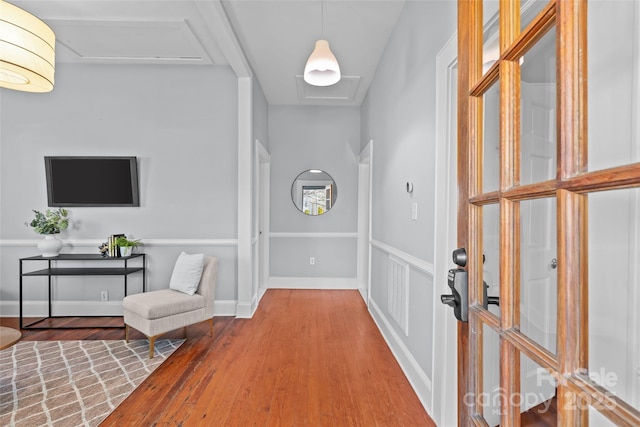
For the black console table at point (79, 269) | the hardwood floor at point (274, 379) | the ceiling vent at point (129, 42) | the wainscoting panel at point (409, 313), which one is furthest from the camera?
the black console table at point (79, 269)

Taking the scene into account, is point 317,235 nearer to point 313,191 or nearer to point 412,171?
point 313,191

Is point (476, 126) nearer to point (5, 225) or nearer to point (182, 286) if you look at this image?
point (182, 286)

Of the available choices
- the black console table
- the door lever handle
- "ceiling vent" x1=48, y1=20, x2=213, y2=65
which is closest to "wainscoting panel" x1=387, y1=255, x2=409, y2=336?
the door lever handle

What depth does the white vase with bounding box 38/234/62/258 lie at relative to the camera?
333cm

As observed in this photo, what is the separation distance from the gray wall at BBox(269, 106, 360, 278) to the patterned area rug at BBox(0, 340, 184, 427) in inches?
92.3

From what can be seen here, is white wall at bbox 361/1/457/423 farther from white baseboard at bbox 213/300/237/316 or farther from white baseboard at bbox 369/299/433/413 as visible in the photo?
white baseboard at bbox 213/300/237/316

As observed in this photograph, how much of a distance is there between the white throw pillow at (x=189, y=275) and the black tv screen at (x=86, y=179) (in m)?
1.16

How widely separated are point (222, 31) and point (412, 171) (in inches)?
76.3

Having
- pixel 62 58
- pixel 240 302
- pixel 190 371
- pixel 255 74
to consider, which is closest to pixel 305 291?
pixel 240 302

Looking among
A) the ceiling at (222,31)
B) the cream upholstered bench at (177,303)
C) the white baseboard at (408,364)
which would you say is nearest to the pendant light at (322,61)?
the ceiling at (222,31)

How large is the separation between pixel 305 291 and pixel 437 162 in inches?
135

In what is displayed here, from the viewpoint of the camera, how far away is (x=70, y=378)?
230cm

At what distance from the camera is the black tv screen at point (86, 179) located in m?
3.58

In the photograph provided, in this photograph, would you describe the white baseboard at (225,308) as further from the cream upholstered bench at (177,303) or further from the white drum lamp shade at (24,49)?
the white drum lamp shade at (24,49)
